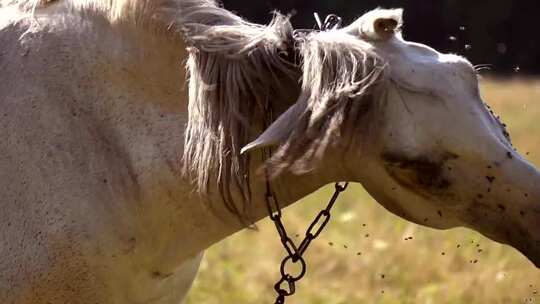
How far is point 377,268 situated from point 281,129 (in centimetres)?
372

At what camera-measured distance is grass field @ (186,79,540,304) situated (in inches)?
245

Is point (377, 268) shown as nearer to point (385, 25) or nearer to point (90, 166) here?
point (90, 166)

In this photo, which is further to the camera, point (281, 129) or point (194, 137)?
point (194, 137)

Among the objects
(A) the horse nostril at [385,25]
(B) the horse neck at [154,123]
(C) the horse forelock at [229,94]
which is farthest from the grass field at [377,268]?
(A) the horse nostril at [385,25]

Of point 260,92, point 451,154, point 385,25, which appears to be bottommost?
point 451,154

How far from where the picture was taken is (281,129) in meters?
3.25

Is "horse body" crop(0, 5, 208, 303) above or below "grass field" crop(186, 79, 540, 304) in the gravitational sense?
above

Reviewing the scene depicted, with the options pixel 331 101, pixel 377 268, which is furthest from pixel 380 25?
pixel 377 268

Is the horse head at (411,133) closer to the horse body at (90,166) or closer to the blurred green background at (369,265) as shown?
the horse body at (90,166)

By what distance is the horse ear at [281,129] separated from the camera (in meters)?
3.24

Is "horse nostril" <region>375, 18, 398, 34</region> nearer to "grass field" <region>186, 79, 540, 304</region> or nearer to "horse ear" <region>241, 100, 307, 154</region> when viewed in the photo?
"horse ear" <region>241, 100, 307, 154</region>

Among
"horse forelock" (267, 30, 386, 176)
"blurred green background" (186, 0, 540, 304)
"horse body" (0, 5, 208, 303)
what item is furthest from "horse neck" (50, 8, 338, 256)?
"blurred green background" (186, 0, 540, 304)

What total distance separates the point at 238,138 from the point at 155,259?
1.41 ft

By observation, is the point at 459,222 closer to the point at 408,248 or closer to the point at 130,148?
the point at 130,148
